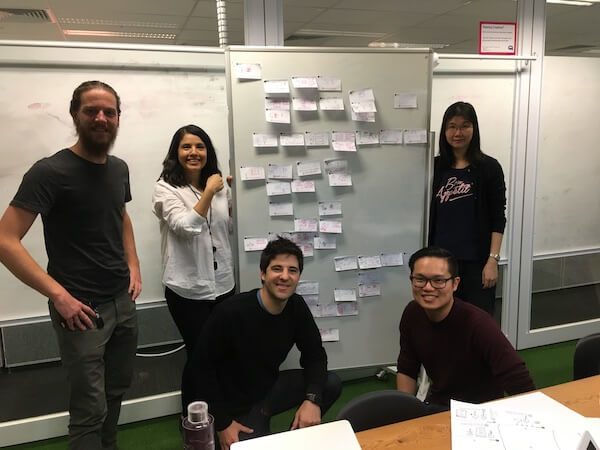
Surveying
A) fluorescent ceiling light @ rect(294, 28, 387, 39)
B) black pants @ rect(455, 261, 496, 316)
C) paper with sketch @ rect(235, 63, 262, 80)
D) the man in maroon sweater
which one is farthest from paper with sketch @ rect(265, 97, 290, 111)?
fluorescent ceiling light @ rect(294, 28, 387, 39)

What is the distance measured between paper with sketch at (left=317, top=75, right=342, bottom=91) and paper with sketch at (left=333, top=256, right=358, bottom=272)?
2.70ft

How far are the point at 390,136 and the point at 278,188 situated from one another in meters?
0.62

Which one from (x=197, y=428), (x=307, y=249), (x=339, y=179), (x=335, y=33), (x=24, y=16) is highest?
(x=335, y=33)

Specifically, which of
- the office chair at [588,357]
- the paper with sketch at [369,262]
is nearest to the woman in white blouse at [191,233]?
the paper with sketch at [369,262]

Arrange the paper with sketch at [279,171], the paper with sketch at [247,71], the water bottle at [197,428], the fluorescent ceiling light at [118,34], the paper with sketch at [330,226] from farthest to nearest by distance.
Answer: the fluorescent ceiling light at [118,34] < the paper with sketch at [330,226] < the paper with sketch at [279,171] < the paper with sketch at [247,71] < the water bottle at [197,428]

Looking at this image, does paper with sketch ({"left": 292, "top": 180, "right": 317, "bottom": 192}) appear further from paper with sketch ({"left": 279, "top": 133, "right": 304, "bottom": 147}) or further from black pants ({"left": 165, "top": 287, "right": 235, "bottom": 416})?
black pants ({"left": 165, "top": 287, "right": 235, "bottom": 416})

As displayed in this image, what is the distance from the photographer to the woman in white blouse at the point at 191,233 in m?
1.95

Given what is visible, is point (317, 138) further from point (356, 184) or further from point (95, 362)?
point (95, 362)

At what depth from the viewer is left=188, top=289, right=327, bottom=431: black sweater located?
5.38 feet

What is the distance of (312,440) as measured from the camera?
1.05 meters

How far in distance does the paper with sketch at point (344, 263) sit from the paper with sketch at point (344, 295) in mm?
111

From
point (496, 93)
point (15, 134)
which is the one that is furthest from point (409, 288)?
point (15, 134)

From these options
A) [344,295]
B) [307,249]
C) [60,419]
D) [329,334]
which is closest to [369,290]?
[344,295]

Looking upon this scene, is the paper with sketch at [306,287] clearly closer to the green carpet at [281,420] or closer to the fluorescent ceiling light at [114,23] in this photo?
the green carpet at [281,420]
